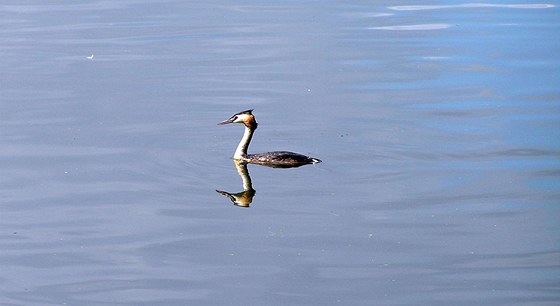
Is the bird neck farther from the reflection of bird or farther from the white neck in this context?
the reflection of bird

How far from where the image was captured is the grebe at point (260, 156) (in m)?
14.6

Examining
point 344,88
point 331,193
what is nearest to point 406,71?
point 344,88

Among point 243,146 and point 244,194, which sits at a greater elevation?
point 243,146

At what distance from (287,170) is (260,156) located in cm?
46

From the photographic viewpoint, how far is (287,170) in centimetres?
1470

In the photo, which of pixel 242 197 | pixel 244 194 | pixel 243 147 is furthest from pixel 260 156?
pixel 242 197

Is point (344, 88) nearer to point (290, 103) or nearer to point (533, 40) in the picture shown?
Result: point (290, 103)

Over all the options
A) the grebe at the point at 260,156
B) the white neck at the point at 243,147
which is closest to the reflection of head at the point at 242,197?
the grebe at the point at 260,156

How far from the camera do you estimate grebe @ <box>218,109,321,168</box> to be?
14.6 m

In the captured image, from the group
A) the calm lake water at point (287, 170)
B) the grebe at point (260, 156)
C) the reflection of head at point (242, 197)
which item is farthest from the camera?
the grebe at point (260, 156)

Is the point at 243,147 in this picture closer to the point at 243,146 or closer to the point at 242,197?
the point at 243,146

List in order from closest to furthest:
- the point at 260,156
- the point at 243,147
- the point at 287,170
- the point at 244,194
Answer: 1. the point at 244,194
2. the point at 287,170
3. the point at 260,156
4. the point at 243,147

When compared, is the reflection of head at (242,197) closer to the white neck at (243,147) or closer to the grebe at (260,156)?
the grebe at (260,156)

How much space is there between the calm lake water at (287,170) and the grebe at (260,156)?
15 cm
